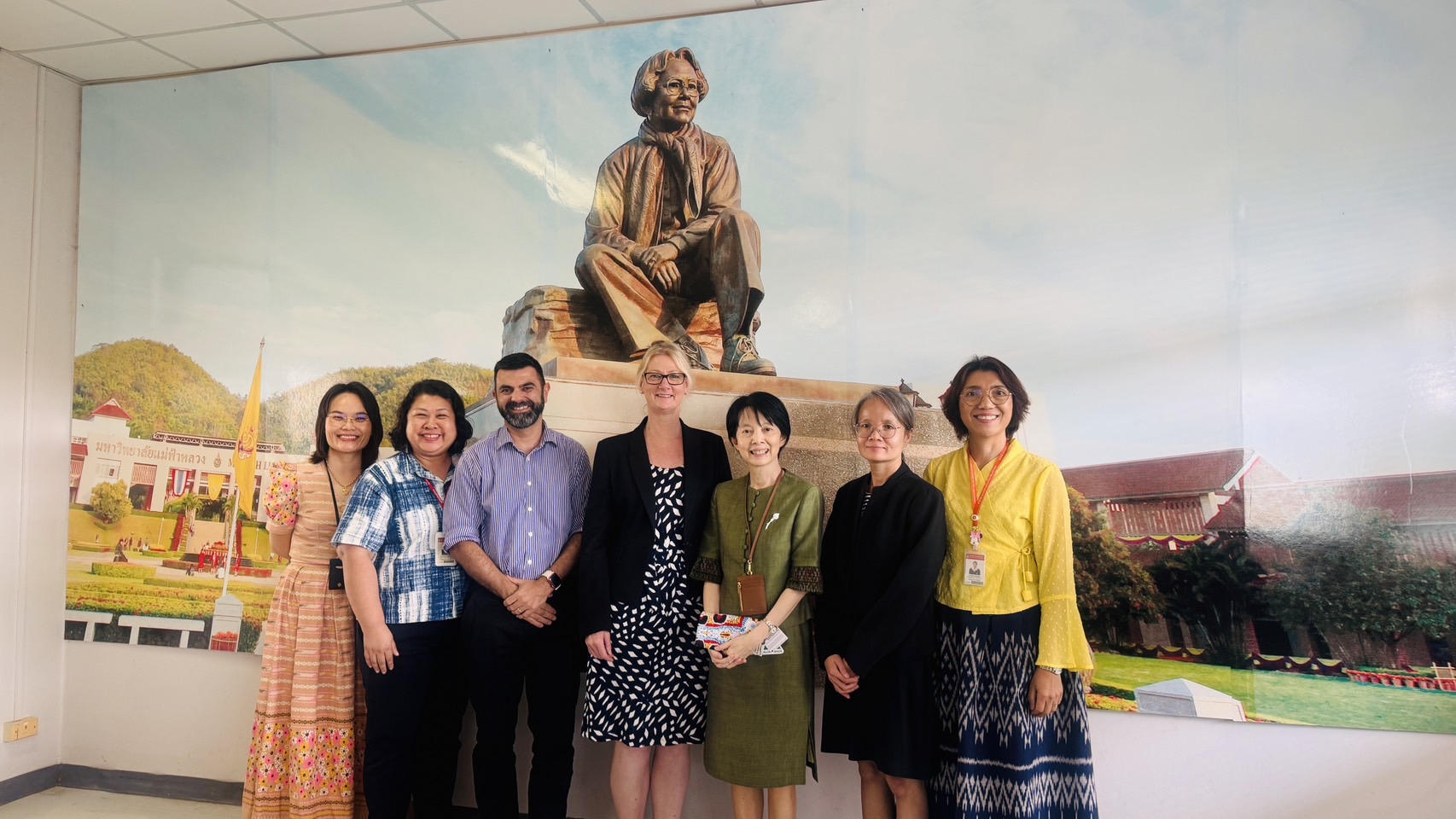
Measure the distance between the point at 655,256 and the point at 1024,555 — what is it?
5.98 feet

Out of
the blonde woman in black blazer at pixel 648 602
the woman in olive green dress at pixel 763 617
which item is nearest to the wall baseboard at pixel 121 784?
the blonde woman in black blazer at pixel 648 602

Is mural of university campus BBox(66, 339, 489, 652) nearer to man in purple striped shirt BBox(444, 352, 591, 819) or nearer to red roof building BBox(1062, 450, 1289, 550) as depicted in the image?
man in purple striped shirt BBox(444, 352, 591, 819)

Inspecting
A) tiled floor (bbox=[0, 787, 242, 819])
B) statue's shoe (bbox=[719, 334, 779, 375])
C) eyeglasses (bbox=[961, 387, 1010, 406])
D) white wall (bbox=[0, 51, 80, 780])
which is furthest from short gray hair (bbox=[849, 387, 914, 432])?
white wall (bbox=[0, 51, 80, 780])

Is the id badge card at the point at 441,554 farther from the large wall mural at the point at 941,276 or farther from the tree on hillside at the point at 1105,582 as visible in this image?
the tree on hillside at the point at 1105,582

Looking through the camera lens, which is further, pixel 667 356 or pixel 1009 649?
pixel 667 356

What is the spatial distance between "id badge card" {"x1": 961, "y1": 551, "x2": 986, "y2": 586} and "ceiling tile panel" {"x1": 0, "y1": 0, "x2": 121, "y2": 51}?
4075mm

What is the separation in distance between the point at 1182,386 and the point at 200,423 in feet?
13.5

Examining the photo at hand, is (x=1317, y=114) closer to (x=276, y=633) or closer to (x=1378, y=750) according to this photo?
(x=1378, y=750)

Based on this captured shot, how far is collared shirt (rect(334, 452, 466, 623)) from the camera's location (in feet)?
8.16

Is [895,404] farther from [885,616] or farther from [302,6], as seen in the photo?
[302,6]

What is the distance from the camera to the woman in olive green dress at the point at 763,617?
2.21 m

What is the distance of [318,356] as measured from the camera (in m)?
3.53

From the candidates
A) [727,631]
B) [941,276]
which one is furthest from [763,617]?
[941,276]

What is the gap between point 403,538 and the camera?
101 inches
